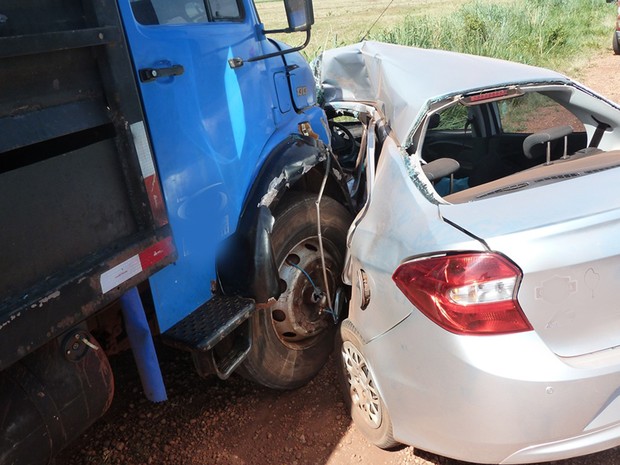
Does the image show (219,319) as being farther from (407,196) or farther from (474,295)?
(474,295)

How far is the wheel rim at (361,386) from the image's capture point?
8.56ft

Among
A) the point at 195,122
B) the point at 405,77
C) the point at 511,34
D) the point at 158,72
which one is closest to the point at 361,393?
the point at 195,122

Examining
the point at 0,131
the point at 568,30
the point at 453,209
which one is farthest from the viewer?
the point at 568,30

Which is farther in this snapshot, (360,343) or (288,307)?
(288,307)

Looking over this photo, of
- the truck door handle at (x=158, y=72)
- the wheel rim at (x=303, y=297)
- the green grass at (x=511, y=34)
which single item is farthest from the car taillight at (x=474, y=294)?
the green grass at (x=511, y=34)

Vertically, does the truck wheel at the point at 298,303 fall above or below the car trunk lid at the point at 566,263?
Result: below

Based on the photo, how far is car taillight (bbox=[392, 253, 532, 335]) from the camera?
1.95 metres

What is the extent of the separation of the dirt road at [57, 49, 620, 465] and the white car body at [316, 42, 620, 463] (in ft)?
0.98

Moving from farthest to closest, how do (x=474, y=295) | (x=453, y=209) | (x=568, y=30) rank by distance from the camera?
(x=568, y=30)
(x=453, y=209)
(x=474, y=295)

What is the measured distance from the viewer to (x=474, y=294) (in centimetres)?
199

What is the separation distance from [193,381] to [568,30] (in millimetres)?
14881

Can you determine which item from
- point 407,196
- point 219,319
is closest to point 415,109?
point 407,196

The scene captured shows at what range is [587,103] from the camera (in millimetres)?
3215

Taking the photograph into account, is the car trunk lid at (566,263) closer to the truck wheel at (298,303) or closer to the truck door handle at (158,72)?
the truck wheel at (298,303)
